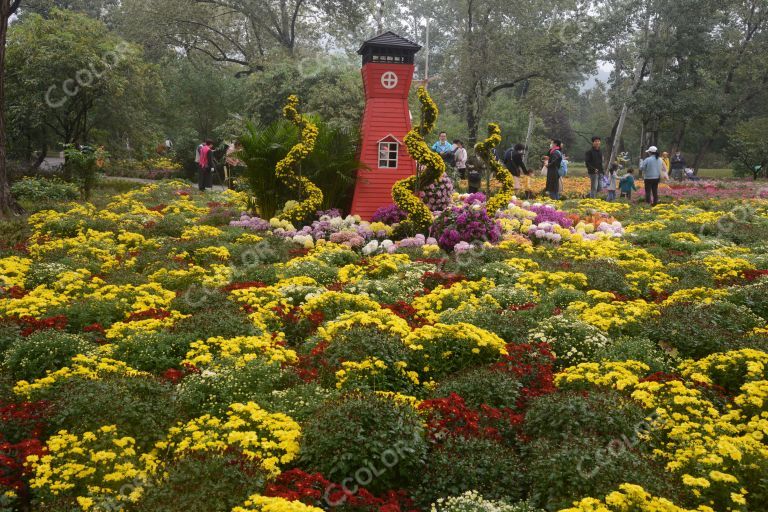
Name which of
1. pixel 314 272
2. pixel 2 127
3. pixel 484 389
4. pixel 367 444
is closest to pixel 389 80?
pixel 314 272

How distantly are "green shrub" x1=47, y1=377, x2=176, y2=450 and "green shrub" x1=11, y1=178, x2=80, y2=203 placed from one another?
14614mm

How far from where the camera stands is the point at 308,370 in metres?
7.18

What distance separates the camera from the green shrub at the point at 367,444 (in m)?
5.22

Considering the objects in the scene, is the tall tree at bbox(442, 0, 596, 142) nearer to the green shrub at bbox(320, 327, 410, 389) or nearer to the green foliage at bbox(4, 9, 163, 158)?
the green foliage at bbox(4, 9, 163, 158)

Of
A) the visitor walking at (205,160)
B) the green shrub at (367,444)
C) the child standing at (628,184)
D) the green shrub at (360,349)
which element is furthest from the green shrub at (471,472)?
the visitor walking at (205,160)

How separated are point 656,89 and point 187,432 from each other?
120 feet

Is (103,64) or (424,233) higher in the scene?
(103,64)

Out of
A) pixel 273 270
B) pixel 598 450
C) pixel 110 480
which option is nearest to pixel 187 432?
pixel 110 480

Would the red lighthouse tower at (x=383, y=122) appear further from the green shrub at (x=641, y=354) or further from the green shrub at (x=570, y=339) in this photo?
the green shrub at (x=641, y=354)

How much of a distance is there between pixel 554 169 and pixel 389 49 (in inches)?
294

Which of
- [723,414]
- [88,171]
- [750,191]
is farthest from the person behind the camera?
[750,191]

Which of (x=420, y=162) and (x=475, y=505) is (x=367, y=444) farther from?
(x=420, y=162)

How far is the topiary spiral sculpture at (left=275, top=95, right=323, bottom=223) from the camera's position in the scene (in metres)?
15.6

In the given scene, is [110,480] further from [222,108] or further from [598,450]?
[222,108]
